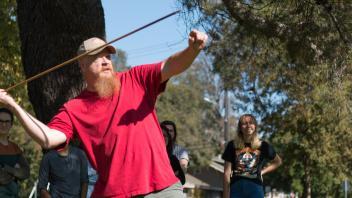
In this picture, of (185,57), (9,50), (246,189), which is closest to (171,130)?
(246,189)

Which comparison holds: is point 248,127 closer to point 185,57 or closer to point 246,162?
point 246,162

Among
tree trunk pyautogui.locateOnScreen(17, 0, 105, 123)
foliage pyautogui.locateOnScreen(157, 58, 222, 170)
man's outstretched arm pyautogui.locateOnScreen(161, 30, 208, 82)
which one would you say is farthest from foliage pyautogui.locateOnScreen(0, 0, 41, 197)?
foliage pyautogui.locateOnScreen(157, 58, 222, 170)

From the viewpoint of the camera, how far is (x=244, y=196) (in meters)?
7.95

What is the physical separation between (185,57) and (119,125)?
595 millimetres

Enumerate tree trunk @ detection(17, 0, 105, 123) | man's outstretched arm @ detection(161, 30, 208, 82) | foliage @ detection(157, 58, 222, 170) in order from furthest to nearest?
1. foliage @ detection(157, 58, 222, 170)
2. tree trunk @ detection(17, 0, 105, 123)
3. man's outstretched arm @ detection(161, 30, 208, 82)

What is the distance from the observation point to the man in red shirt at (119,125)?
4242 millimetres

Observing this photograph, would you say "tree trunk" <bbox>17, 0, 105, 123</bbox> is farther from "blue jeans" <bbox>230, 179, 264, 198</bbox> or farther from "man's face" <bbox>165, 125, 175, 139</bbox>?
"blue jeans" <bbox>230, 179, 264, 198</bbox>

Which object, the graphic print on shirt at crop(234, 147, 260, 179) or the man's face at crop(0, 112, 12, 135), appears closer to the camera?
the man's face at crop(0, 112, 12, 135)

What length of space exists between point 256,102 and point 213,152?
40.4 meters

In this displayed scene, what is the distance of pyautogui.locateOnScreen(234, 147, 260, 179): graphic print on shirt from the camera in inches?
315

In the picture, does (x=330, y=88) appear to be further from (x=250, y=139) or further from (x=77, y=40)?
(x=77, y=40)

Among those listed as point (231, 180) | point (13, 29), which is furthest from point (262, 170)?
point (13, 29)

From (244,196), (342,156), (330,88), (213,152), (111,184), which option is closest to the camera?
(111,184)

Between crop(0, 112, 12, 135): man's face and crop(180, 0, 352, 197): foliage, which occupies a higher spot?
crop(180, 0, 352, 197): foliage
